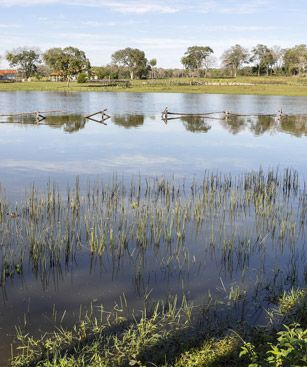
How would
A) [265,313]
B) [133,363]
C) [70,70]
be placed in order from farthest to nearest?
[70,70] → [265,313] → [133,363]

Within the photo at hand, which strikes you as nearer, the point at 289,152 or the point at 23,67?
the point at 289,152

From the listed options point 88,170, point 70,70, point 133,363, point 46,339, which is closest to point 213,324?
point 133,363

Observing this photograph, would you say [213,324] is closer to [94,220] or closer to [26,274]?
[26,274]

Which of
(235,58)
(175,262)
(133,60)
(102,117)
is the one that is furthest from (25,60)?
(175,262)

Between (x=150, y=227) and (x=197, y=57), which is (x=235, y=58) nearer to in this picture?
(x=197, y=57)

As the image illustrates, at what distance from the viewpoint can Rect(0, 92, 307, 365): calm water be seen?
296 inches

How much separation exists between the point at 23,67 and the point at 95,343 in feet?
466

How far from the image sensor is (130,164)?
19219 mm

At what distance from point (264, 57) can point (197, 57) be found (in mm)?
25947

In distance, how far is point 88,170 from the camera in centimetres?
1775

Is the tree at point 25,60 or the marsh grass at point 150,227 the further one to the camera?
the tree at point 25,60

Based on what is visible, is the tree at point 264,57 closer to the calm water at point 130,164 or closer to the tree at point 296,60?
the tree at point 296,60

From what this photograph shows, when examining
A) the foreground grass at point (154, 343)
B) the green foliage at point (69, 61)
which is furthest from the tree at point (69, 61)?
the foreground grass at point (154, 343)

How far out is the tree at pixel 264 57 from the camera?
13050 cm
